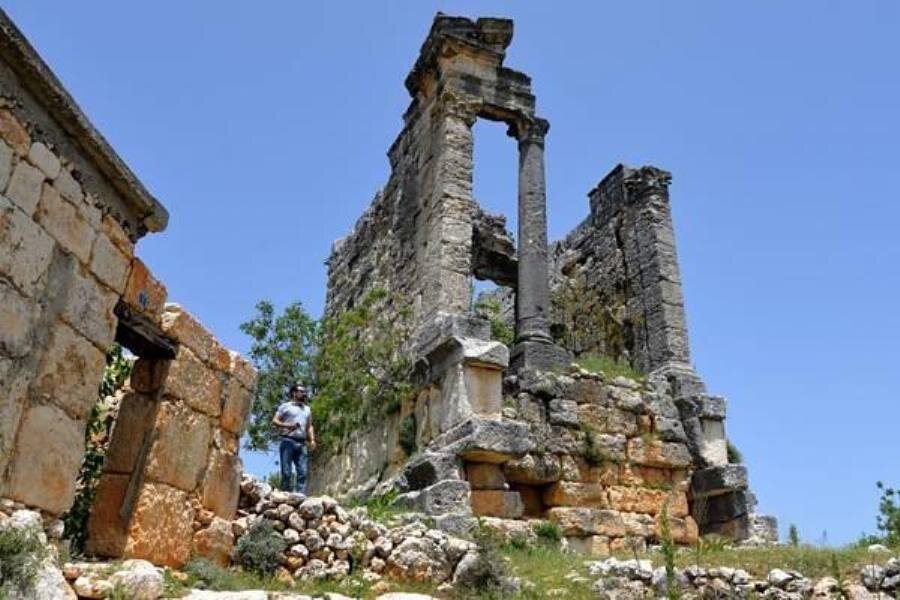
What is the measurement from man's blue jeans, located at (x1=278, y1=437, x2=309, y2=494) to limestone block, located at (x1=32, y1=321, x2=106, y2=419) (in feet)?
13.7

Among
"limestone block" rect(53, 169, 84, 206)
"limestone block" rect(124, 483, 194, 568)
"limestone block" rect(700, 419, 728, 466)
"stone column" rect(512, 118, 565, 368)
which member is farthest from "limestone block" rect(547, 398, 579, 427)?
"limestone block" rect(53, 169, 84, 206)

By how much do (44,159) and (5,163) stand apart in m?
0.39

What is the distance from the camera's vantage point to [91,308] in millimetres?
4941

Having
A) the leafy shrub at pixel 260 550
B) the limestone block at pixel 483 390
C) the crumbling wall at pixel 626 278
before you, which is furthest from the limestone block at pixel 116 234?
the crumbling wall at pixel 626 278

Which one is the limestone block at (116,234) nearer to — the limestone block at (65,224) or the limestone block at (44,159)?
the limestone block at (65,224)

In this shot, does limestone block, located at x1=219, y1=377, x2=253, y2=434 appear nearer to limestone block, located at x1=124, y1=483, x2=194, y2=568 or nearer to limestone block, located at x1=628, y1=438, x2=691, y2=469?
limestone block, located at x1=124, y1=483, x2=194, y2=568

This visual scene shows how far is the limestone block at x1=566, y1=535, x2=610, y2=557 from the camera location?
30.5ft

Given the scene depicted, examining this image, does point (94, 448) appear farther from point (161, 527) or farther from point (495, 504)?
point (495, 504)

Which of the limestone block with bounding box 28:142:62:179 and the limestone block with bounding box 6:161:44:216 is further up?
the limestone block with bounding box 28:142:62:179

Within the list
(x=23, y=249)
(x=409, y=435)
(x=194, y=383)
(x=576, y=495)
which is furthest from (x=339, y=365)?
(x=23, y=249)

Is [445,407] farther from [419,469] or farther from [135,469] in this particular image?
[135,469]

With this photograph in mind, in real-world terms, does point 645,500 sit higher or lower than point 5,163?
lower

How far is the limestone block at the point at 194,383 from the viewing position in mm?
5855

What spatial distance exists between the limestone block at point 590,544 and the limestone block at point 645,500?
0.51 meters
